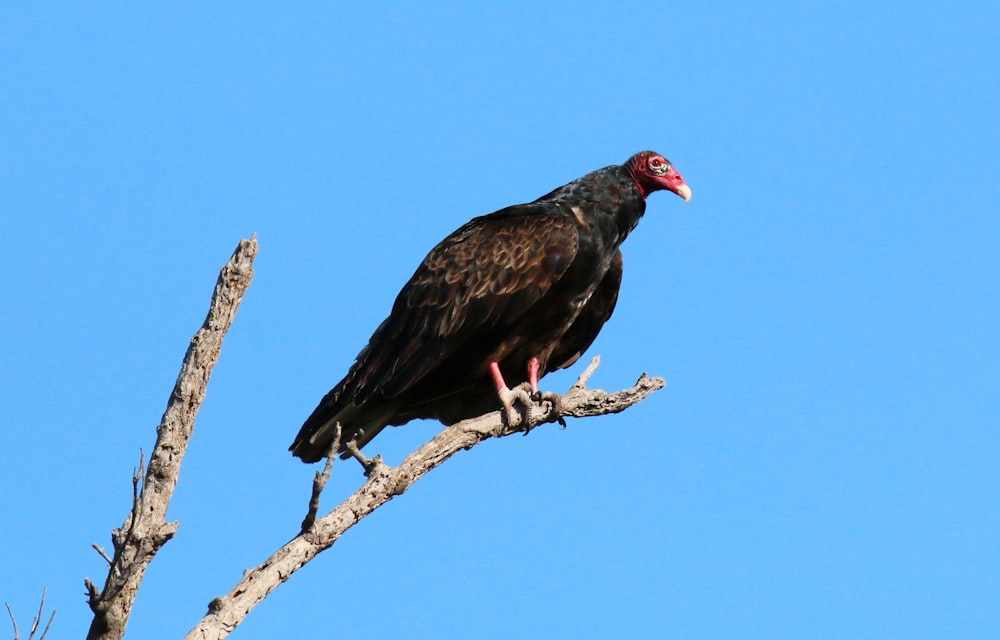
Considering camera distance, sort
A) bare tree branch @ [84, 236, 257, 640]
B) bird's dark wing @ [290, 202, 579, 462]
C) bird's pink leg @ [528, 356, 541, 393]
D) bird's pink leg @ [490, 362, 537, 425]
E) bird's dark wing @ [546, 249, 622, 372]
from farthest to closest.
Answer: bird's dark wing @ [546, 249, 622, 372] < bird's pink leg @ [528, 356, 541, 393] < bird's dark wing @ [290, 202, 579, 462] < bird's pink leg @ [490, 362, 537, 425] < bare tree branch @ [84, 236, 257, 640]

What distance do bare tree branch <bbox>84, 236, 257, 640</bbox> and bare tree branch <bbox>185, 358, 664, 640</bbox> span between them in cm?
25

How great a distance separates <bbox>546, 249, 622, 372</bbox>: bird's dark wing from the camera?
20.2 ft

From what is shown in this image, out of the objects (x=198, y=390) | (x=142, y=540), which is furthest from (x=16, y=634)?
(x=198, y=390)

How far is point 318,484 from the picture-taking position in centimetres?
374

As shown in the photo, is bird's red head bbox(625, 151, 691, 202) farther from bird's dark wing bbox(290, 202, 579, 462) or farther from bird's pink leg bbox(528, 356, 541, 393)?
bird's pink leg bbox(528, 356, 541, 393)

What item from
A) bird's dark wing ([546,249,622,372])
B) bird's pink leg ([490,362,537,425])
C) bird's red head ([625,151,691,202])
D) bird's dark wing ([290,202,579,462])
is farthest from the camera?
bird's red head ([625,151,691,202])

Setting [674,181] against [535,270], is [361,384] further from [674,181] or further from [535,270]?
[674,181]

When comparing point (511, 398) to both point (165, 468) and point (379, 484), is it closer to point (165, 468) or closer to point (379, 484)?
point (379, 484)

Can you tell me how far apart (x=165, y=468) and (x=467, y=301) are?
6.91 feet

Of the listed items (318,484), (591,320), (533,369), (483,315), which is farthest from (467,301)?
(318,484)

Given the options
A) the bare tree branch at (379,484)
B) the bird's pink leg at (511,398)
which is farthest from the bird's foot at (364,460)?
the bird's pink leg at (511,398)

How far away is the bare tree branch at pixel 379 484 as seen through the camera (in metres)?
3.71

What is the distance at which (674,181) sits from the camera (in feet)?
20.7

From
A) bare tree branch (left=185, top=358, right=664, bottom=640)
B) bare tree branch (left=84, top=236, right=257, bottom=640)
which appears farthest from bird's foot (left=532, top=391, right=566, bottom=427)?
bare tree branch (left=84, top=236, right=257, bottom=640)
